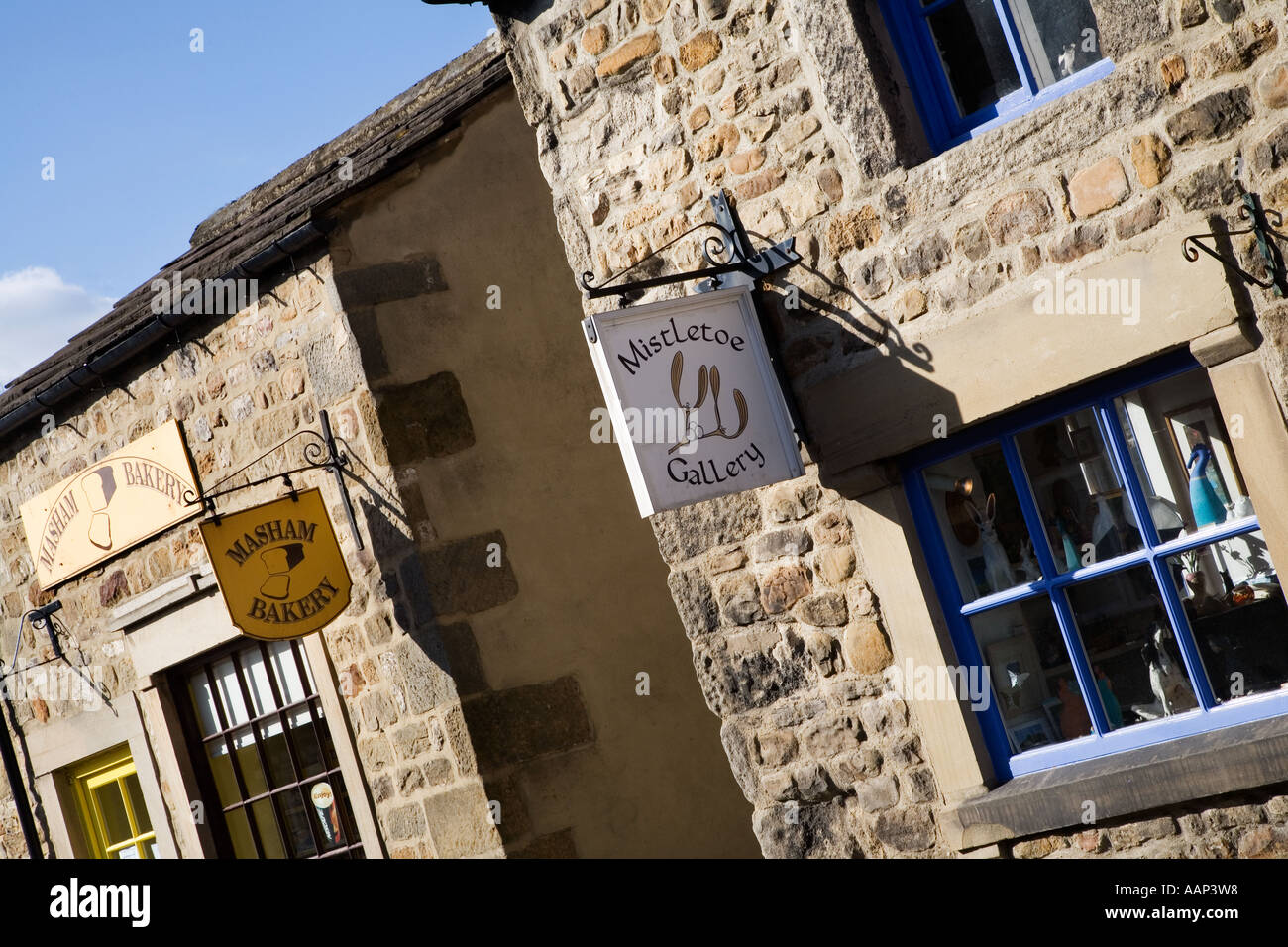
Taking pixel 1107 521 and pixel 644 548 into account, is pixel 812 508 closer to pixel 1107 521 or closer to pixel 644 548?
pixel 1107 521

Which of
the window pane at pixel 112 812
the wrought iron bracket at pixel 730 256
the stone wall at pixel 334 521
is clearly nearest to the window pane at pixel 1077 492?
the wrought iron bracket at pixel 730 256

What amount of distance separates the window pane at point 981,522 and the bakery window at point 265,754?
12.2ft

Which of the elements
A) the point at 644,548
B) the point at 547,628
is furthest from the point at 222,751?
the point at 644,548

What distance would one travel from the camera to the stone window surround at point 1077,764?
11.4 ft

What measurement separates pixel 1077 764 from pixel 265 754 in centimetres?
455

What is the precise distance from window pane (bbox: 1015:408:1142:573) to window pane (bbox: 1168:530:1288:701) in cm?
20

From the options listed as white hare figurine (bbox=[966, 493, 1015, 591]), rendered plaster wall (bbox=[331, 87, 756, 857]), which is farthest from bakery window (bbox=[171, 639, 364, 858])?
white hare figurine (bbox=[966, 493, 1015, 591])

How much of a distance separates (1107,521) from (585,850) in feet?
10.5

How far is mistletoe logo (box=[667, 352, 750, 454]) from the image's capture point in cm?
396

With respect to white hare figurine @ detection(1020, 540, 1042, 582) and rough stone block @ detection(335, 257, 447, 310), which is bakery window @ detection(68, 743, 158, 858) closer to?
rough stone block @ detection(335, 257, 447, 310)

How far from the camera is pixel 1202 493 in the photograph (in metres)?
3.72

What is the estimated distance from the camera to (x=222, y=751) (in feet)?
22.8

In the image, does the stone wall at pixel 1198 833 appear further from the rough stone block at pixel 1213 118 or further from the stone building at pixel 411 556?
the stone building at pixel 411 556

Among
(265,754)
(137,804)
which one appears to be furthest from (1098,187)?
(137,804)
